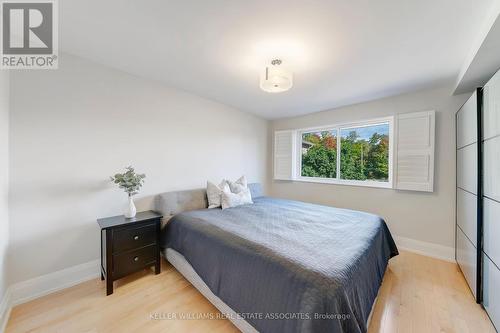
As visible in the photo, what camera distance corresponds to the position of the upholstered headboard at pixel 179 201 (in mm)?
2465

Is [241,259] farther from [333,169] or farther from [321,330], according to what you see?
[333,169]

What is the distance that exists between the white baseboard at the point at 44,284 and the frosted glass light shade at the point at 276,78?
104 inches

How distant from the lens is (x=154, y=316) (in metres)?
1.61

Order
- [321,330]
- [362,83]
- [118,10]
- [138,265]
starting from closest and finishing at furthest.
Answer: [321,330] → [118,10] → [138,265] → [362,83]

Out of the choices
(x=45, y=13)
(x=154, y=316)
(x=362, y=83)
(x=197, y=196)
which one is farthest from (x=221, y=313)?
(x=362, y=83)

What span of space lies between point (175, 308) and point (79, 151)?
183 centimetres

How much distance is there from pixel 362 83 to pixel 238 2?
1.90 meters

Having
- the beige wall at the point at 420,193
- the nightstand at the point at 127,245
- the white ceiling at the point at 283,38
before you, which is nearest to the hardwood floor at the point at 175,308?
the nightstand at the point at 127,245

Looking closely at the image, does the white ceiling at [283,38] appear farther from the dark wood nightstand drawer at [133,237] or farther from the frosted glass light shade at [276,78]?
the dark wood nightstand drawer at [133,237]

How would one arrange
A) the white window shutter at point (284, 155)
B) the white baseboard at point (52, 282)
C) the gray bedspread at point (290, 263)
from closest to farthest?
the gray bedspread at point (290, 263) → the white baseboard at point (52, 282) → the white window shutter at point (284, 155)

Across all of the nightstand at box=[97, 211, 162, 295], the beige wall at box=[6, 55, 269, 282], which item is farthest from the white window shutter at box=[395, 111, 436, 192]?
the nightstand at box=[97, 211, 162, 295]

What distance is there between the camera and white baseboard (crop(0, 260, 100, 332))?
160cm

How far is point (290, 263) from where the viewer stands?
1.25 m

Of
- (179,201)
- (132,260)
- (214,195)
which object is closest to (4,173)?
(132,260)
